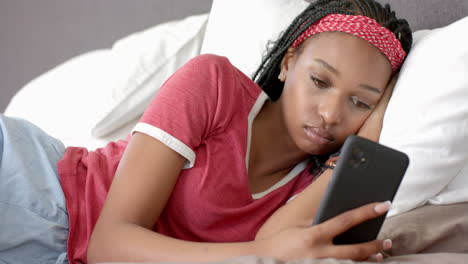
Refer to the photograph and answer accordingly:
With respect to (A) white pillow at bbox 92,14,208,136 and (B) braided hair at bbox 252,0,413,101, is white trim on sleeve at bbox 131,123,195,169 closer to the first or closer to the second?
(B) braided hair at bbox 252,0,413,101

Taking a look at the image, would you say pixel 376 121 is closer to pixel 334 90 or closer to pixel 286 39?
pixel 334 90

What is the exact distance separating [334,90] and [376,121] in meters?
0.11

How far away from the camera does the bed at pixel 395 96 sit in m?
0.91

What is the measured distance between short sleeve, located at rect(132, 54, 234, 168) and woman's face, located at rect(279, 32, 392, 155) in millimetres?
160

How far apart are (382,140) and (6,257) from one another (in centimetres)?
72

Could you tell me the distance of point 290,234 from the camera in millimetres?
796

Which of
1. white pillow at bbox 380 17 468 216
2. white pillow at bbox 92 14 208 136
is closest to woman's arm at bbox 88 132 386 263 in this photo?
white pillow at bbox 380 17 468 216

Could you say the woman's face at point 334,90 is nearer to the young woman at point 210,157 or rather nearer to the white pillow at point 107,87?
the young woman at point 210,157

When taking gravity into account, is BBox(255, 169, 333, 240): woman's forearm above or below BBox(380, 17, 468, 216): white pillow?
below

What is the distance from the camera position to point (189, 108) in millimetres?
1064

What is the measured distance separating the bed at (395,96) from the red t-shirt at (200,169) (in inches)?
11.7

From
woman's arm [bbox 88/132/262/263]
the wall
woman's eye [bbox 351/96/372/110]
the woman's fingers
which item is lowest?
the wall

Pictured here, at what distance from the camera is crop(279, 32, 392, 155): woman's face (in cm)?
106

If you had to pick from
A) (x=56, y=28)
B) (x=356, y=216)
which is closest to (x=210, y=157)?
(x=356, y=216)
